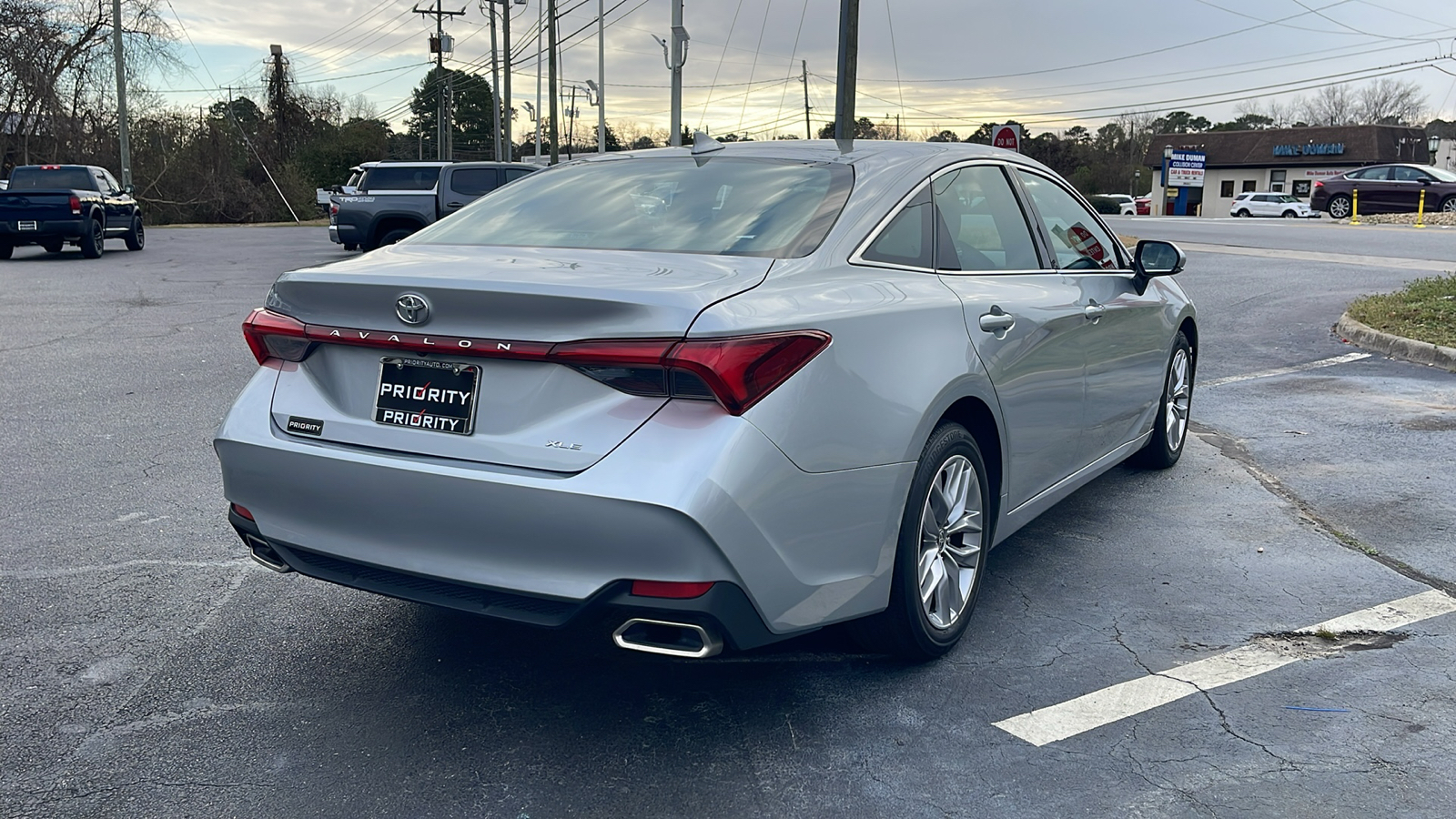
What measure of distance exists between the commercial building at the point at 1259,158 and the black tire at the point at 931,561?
236 ft

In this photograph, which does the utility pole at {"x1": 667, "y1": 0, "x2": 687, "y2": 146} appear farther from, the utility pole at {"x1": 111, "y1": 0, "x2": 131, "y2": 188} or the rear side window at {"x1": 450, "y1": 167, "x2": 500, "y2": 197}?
the utility pole at {"x1": 111, "y1": 0, "x2": 131, "y2": 188}

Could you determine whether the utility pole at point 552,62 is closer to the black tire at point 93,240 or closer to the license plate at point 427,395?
the black tire at point 93,240

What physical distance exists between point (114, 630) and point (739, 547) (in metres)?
2.40

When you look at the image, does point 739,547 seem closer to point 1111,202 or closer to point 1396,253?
point 1396,253

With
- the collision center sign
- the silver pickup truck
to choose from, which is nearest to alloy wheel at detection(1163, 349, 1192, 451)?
the silver pickup truck

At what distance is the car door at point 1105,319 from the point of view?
4.72 meters

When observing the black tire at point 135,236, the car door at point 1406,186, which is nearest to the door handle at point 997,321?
the black tire at point 135,236

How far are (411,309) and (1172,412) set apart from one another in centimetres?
449

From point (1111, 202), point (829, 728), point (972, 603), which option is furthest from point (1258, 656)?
point (1111, 202)

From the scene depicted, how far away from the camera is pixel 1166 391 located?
5.96 m

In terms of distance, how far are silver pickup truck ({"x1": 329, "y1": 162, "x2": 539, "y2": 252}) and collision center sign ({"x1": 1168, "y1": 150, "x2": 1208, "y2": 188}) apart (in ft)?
188

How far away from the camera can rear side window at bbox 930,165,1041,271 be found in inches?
157

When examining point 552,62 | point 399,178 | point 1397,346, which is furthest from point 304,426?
point 552,62

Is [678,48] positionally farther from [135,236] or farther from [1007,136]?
[135,236]
